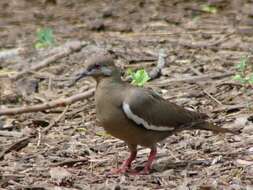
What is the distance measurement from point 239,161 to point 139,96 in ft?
2.78

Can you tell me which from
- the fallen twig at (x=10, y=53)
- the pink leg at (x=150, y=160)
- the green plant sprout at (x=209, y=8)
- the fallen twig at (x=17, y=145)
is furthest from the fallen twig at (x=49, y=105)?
the green plant sprout at (x=209, y=8)

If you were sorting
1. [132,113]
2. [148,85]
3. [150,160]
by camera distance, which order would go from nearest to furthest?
[132,113] < [150,160] < [148,85]

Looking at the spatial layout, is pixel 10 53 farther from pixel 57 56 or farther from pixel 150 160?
pixel 150 160

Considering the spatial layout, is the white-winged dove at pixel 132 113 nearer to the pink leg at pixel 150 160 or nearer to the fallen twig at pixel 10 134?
the pink leg at pixel 150 160

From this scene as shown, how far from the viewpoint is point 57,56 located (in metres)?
9.53

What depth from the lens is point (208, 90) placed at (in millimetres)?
7914

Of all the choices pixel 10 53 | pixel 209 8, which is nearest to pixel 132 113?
pixel 10 53

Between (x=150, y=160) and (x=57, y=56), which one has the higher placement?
(x=150, y=160)

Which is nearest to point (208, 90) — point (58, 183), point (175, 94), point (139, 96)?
point (175, 94)

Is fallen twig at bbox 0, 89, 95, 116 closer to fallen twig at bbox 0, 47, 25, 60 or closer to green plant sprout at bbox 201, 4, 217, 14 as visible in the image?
fallen twig at bbox 0, 47, 25, 60

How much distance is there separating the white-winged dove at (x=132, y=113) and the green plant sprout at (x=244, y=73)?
1.34 metres

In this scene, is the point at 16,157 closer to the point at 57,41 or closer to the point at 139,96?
the point at 139,96

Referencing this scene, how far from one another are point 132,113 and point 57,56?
373 cm

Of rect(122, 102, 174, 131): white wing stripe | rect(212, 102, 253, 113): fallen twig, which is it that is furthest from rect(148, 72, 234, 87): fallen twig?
rect(122, 102, 174, 131): white wing stripe
